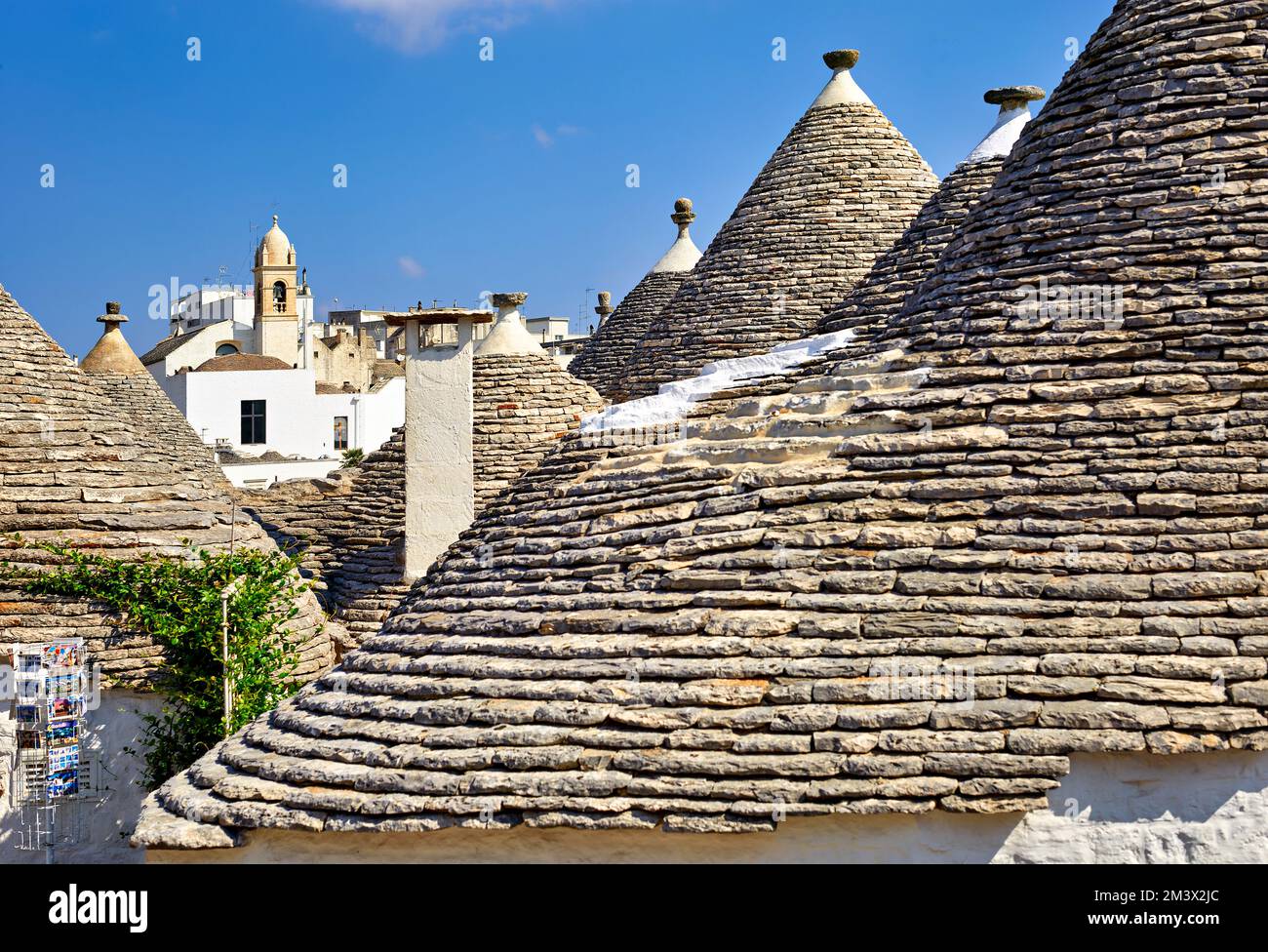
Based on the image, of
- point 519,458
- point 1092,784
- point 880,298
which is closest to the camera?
point 1092,784

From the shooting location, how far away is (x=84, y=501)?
11023 mm

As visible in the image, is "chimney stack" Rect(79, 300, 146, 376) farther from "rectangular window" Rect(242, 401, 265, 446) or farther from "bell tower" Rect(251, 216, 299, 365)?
"bell tower" Rect(251, 216, 299, 365)

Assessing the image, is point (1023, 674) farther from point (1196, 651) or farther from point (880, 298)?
point (880, 298)

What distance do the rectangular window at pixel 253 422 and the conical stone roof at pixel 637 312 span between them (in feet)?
81.8

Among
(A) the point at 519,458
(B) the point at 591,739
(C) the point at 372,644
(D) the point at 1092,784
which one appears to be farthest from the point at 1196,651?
(A) the point at 519,458

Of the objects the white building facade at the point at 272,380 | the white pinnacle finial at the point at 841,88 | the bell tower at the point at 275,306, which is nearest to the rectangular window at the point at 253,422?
the white building facade at the point at 272,380

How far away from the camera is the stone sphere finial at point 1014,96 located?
1254cm

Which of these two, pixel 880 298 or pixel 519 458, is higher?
pixel 880 298

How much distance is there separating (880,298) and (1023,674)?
527 cm

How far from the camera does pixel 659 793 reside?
620 cm

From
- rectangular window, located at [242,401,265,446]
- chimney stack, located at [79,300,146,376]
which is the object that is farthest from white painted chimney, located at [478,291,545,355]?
rectangular window, located at [242,401,265,446]

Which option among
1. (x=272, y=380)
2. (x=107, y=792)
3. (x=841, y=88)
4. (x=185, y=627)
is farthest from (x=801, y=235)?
(x=272, y=380)

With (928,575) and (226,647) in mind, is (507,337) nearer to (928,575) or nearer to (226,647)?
(226,647)
